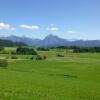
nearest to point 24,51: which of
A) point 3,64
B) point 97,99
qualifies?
point 3,64

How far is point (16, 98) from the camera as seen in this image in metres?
20.4

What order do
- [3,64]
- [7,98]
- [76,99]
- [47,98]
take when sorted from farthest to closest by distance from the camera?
[3,64]
[76,99]
[47,98]
[7,98]

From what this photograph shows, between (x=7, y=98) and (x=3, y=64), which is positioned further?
(x=3, y=64)

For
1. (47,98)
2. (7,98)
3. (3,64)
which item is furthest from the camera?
(3,64)

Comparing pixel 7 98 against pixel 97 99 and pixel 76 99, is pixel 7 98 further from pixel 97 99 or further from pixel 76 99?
pixel 97 99

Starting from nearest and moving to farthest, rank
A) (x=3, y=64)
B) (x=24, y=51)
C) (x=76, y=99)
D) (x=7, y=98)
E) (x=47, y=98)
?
1. (x=7, y=98)
2. (x=47, y=98)
3. (x=76, y=99)
4. (x=3, y=64)
5. (x=24, y=51)

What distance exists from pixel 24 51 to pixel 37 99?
171m

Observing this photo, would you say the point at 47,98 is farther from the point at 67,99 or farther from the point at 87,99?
the point at 87,99

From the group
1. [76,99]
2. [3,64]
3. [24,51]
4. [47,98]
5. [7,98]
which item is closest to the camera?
[7,98]

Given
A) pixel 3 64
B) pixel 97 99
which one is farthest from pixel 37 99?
pixel 3 64

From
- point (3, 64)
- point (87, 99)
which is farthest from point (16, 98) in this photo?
point (3, 64)

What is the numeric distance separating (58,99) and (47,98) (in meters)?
0.87

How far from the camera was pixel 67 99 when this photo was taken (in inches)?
877

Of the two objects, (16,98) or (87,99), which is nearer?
(16,98)
